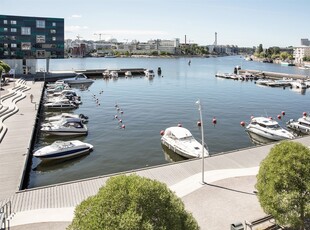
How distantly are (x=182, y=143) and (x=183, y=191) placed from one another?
11.9 m

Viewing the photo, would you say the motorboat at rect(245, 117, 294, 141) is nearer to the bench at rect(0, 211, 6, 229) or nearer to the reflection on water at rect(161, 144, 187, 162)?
the reflection on water at rect(161, 144, 187, 162)

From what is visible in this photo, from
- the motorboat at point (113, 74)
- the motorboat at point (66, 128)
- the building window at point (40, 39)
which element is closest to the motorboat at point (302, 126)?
the motorboat at point (66, 128)

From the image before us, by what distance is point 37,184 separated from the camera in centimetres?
2595

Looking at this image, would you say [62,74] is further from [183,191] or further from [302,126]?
[183,191]

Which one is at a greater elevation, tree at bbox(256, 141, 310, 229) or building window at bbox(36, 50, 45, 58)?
building window at bbox(36, 50, 45, 58)

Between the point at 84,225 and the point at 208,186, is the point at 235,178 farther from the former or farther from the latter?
the point at 84,225

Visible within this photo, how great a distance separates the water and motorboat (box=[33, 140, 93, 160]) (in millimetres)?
746

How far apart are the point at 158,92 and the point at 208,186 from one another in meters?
57.7

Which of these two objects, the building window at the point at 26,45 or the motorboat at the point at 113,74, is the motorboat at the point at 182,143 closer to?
the building window at the point at 26,45

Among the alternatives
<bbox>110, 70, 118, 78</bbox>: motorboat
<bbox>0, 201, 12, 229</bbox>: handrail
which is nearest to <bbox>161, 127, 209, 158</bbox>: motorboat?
<bbox>0, 201, 12, 229</bbox>: handrail

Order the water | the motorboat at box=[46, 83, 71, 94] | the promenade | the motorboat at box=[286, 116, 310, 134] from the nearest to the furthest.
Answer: the promenade → the water → the motorboat at box=[286, 116, 310, 134] → the motorboat at box=[46, 83, 71, 94]

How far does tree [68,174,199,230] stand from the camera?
27.2 ft

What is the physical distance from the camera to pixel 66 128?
126 ft

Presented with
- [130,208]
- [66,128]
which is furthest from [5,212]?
[66,128]
